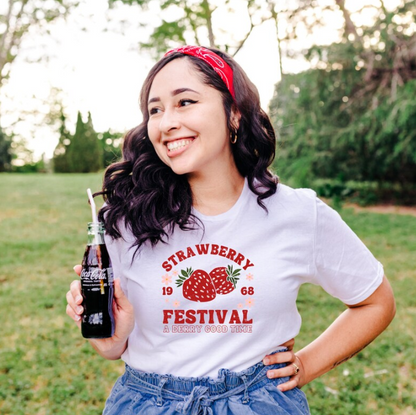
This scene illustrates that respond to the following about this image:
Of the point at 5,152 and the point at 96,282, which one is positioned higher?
the point at 96,282

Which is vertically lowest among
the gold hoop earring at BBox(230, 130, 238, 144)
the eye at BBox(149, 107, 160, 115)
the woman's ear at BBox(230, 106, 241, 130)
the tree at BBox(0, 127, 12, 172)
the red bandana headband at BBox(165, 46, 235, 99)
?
the tree at BBox(0, 127, 12, 172)

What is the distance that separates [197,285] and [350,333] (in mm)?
723

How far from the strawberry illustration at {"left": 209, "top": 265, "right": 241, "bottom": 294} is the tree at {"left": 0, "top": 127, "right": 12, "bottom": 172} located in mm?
30323

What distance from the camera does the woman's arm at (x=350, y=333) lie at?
1944 mm

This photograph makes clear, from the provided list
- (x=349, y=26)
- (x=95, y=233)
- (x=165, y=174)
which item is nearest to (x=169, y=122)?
(x=165, y=174)

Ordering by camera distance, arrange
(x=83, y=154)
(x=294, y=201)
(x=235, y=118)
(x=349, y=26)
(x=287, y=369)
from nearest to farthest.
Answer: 1. (x=287, y=369)
2. (x=294, y=201)
3. (x=235, y=118)
4. (x=349, y=26)
5. (x=83, y=154)

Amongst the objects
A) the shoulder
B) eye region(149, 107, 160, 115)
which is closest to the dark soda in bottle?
eye region(149, 107, 160, 115)

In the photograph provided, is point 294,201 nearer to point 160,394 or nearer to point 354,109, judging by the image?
point 160,394

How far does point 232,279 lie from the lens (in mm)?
1730

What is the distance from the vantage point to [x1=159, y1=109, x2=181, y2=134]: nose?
1796mm

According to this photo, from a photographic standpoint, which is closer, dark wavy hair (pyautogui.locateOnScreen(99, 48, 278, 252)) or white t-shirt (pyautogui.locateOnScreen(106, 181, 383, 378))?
white t-shirt (pyautogui.locateOnScreen(106, 181, 383, 378))

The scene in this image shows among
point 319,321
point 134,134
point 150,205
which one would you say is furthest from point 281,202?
point 319,321

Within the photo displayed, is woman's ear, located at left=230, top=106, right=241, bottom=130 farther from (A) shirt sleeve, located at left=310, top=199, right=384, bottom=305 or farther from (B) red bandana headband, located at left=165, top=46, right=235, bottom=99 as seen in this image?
(A) shirt sleeve, located at left=310, top=199, right=384, bottom=305

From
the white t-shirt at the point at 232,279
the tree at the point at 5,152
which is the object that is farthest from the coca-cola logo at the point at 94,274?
the tree at the point at 5,152
